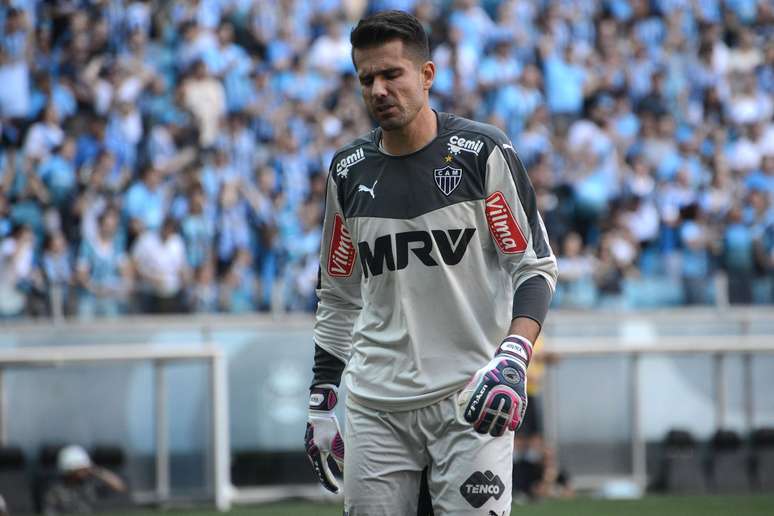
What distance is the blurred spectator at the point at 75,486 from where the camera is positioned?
1070cm

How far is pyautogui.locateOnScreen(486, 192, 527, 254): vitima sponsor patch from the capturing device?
15.2 ft

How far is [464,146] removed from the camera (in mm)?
4699

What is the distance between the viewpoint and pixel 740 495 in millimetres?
11891

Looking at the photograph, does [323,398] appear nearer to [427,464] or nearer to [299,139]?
[427,464]

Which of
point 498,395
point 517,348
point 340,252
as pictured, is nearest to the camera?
point 498,395

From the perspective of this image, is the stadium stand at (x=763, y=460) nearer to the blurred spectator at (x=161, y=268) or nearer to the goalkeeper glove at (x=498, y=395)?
the blurred spectator at (x=161, y=268)

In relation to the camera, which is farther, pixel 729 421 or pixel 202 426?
pixel 729 421

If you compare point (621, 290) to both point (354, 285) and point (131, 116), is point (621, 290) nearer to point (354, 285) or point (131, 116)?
point (131, 116)

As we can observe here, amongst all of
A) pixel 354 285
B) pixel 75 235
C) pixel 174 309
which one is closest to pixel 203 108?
pixel 75 235

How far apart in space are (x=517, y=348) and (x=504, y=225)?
1.50 feet

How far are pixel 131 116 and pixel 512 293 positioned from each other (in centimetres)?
1014

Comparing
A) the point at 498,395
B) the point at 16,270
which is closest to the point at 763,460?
the point at 16,270

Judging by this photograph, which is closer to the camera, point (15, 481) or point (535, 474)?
point (15, 481)

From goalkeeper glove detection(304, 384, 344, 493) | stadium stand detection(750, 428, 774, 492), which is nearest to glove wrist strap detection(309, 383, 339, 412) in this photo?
goalkeeper glove detection(304, 384, 344, 493)
